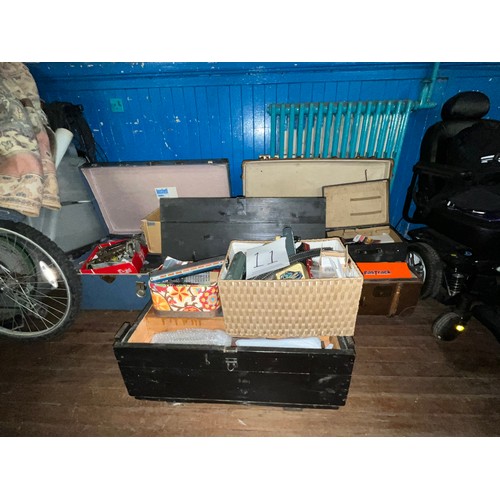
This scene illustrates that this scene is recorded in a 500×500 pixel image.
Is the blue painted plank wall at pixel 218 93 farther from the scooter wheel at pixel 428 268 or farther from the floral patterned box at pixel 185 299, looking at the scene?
the floral patterned box at pixel 185 299

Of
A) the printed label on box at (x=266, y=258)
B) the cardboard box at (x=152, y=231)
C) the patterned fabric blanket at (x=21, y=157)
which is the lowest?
the cardboard box at (x=152, y=231)

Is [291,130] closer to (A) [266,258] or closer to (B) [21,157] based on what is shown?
(A) [266,258]

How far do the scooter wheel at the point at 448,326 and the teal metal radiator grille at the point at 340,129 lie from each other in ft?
4.39

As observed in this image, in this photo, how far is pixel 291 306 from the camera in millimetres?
1083

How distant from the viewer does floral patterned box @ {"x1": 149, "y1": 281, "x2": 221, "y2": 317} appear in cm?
131

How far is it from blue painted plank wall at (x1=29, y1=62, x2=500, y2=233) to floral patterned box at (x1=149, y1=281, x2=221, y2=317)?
1451 mm

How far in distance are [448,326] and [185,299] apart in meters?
1.56

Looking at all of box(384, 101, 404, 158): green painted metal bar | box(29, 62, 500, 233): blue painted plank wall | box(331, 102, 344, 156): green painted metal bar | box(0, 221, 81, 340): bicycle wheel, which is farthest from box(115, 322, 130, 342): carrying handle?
box(384, 101, 404, 158): green painted metal bar

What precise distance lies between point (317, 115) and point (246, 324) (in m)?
1.75

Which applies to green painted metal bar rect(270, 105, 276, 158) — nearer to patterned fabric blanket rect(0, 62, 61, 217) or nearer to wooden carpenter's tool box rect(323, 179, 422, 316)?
wooden carpenter's tool box rect(323, 179, 422, 316)

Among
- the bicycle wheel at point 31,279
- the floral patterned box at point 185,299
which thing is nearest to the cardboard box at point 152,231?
the bicycle wheel at point 31,279

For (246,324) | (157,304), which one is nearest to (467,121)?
(246,324)

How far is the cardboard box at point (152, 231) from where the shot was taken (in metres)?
1.87

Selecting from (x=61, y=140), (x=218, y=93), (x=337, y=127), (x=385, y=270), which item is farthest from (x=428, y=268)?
(x=61, y=140)
